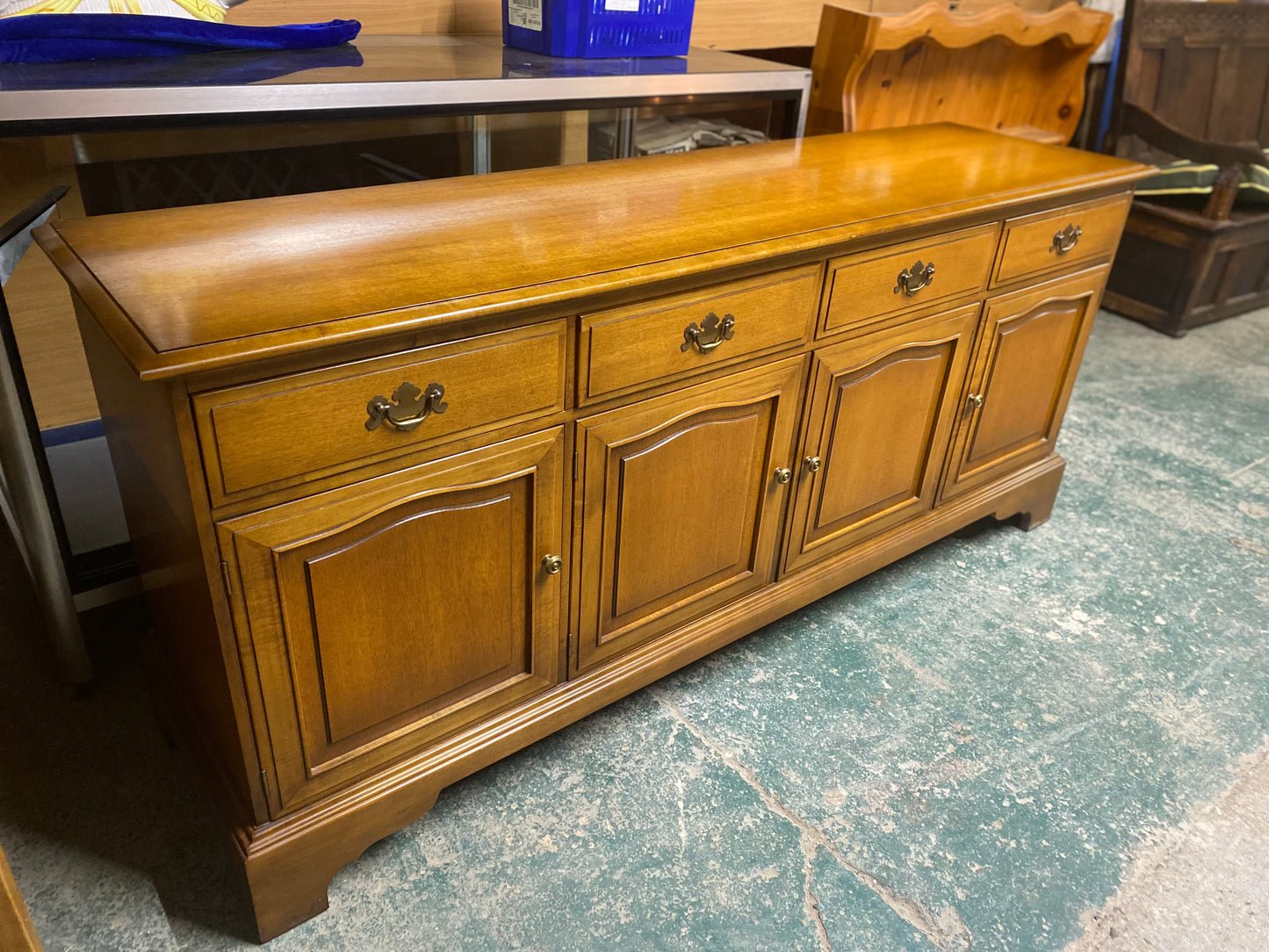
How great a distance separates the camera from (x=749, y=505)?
1.69 metres

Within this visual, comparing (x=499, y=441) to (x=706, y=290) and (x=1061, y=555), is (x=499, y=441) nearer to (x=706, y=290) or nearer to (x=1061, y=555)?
(x=706, y=290)

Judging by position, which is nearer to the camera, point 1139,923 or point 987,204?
point 1139,923

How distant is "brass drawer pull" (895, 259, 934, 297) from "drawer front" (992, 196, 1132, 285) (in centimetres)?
23

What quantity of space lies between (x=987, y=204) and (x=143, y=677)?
1.76 metres

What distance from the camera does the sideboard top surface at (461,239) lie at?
1.03m

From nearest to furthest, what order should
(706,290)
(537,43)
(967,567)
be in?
(706,290) < (537,43) < (967,567)

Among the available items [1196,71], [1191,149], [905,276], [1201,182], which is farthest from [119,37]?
[1196,71]

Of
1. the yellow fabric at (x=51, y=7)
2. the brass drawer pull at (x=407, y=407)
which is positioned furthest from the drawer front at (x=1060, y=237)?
the yellow fabric at (x=51, y=7)

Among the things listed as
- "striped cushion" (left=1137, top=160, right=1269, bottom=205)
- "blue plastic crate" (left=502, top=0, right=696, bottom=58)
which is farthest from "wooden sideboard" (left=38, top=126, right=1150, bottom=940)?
"striped cushion" (left=1137, top=160, right=1269, bottom=205)

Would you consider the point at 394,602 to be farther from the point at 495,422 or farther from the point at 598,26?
the point at 598,26

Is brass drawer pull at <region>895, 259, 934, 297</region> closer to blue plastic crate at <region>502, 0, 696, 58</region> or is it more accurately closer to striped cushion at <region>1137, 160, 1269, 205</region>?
blue plastic crate at <region>502, 0, 696, 58</region>

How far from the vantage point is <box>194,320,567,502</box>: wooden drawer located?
1.02 m

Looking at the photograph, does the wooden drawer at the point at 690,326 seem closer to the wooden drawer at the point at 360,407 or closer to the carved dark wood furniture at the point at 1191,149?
the wooden drawer at the point at 360,407

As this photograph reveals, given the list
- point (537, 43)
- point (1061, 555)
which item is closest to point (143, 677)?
point (537, 43)
